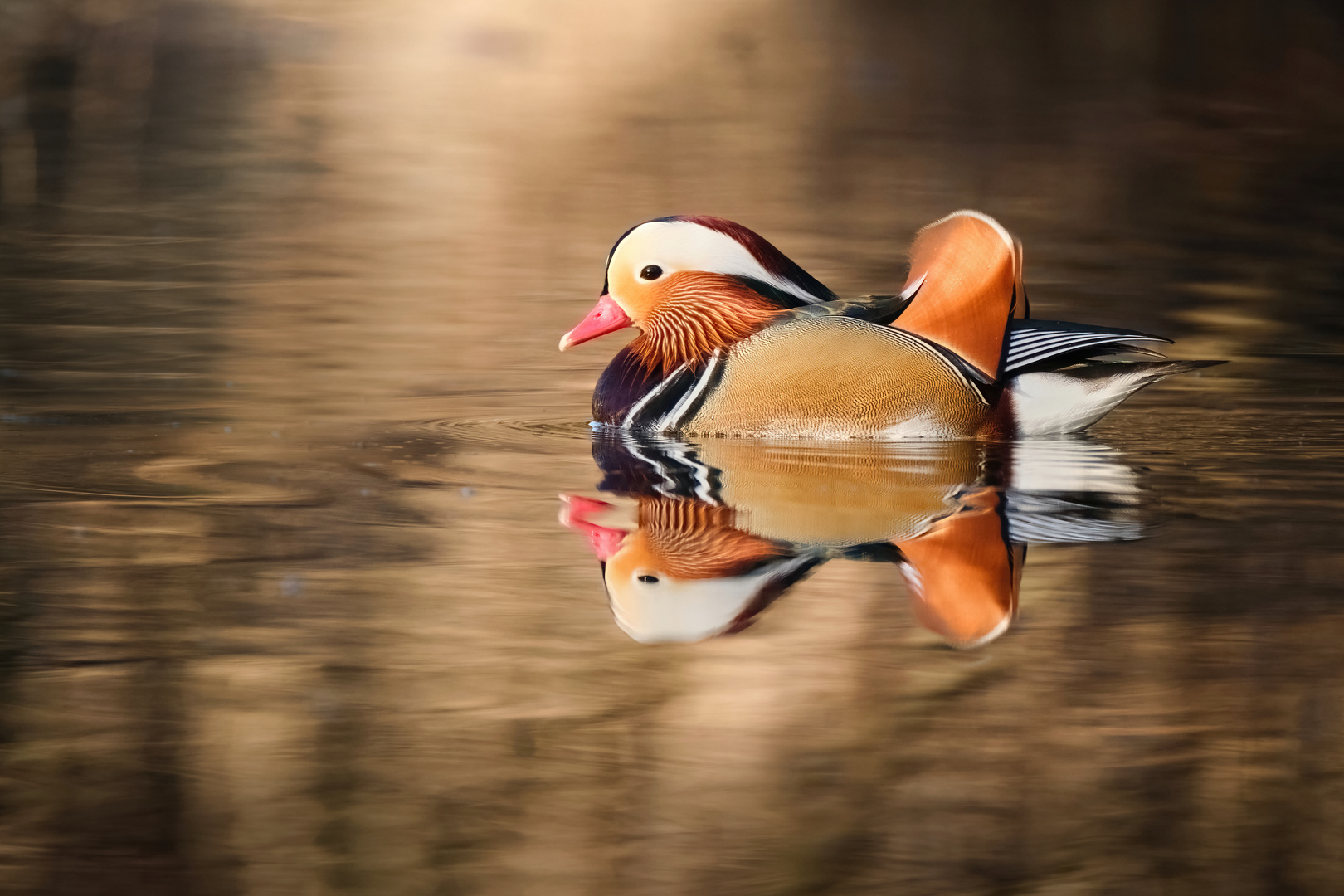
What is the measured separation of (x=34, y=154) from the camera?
1731 centimetres

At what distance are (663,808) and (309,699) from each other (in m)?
0.86

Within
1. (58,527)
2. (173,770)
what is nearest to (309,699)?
(173,770)

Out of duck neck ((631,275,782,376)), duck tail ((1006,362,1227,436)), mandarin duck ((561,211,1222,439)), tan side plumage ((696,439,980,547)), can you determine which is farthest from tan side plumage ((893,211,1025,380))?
duck neck ((631,275,782,376))

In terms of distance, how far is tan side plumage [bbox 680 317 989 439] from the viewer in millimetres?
6215

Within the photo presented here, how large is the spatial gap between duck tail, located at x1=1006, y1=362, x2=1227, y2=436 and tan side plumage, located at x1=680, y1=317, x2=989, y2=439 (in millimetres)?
169

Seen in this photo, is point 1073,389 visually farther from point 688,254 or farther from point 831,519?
point 831,519

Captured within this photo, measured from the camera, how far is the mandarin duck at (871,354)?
20.4 ft

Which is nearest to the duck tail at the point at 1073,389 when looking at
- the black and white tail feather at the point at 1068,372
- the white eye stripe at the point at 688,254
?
the black and white tail feather at the point at 1068,372

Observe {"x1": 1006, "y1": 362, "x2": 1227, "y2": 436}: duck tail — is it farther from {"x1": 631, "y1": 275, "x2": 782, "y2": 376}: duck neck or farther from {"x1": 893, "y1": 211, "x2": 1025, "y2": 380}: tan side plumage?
{"x1": 631, "y1": 275, "x2": 782, "y2": 376}: duck neck

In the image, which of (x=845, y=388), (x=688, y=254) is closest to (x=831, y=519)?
(x=845, y=388)

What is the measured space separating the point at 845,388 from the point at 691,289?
0.76 metres

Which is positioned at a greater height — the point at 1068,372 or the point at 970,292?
the point at 970,292

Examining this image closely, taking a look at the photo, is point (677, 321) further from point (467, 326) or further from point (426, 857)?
point (426, 857)

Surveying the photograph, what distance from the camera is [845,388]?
6238 millimetres
